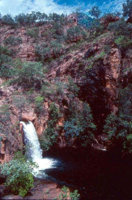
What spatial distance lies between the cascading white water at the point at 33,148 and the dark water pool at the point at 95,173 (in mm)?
971

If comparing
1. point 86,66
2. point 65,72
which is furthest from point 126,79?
point 65,72

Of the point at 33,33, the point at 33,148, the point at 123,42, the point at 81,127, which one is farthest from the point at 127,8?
the point at 33,148

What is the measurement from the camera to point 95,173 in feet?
48.3

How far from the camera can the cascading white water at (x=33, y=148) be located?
15898 mm

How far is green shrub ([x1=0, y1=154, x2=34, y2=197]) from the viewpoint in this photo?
10.6 m

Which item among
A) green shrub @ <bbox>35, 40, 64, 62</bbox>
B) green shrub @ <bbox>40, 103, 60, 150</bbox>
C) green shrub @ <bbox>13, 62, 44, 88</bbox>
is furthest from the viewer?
green shrub @ <bbox>35, 40, 64, 62</bbox>

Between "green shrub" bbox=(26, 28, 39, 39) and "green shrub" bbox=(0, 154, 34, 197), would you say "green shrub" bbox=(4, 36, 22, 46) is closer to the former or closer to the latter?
"green shrub" bbox=(26, 28, 39, 39)

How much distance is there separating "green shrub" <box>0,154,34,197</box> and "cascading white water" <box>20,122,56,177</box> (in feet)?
14.1

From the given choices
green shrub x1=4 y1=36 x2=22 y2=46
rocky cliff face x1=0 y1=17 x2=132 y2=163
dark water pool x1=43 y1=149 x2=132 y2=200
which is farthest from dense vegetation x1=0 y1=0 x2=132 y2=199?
green shrub x1=4 y1=36 x2=22 y2=46

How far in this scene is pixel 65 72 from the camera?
23578 mm

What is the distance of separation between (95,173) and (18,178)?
614 cm

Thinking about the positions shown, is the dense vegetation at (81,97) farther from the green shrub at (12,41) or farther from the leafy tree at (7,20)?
the leafy tree at (7,20)

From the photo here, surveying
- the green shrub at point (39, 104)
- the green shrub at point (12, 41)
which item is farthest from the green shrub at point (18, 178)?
the green shrub at point (12, 41)

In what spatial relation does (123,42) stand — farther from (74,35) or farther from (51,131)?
(74,35)
